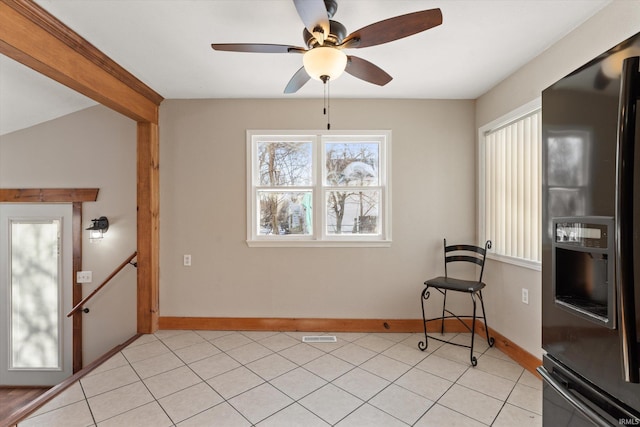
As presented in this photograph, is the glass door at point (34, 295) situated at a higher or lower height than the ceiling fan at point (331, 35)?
lower

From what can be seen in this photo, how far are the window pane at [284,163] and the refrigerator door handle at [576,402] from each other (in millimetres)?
2506

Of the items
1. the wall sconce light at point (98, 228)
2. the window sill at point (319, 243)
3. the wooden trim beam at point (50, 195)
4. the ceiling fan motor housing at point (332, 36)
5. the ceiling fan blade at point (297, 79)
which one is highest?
the ceiling fan motor housing at point (332, 36)

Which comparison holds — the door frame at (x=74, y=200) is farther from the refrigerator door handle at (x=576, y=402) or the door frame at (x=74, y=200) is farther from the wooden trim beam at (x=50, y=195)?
the refrigerator door handle at (x=576, y=402)

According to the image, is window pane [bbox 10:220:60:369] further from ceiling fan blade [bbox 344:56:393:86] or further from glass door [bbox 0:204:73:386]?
ceiling fan blade [bbox 344:56:393:86]

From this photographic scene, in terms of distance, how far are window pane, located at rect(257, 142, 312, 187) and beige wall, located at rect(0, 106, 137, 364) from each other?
4.65 feet

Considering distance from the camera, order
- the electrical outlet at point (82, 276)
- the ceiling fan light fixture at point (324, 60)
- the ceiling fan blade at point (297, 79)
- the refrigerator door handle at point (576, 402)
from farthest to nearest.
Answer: the electrical outlet at point (82, 276)
the ceiling fan blade at point (297, 79)
the ceiling fan light fixture at point (324, 60)
the refrigerator door handle at point (576, 402)

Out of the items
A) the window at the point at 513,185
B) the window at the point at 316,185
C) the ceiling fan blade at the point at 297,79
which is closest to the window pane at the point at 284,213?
the window at the point at 316,185

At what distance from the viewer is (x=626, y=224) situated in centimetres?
72

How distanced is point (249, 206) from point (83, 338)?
2.31 meters

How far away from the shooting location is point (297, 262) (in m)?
3.06

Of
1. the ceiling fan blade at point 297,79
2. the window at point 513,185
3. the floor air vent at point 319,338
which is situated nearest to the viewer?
the ceiling fan blade at point 297,79

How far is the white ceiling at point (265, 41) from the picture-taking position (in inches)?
67.8

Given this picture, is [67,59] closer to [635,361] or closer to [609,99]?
[609,99]

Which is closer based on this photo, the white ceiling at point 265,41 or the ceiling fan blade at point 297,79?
the white ceiling at point 265,41
